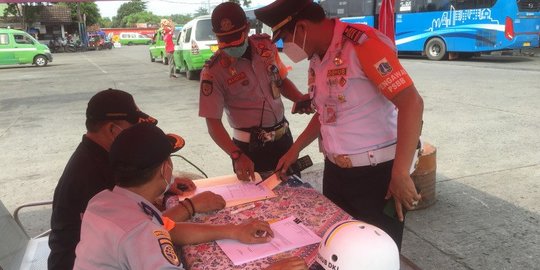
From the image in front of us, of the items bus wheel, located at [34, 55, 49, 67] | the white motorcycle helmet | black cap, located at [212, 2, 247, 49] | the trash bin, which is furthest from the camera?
bus wheel, located at [34, 55, 49, 67]

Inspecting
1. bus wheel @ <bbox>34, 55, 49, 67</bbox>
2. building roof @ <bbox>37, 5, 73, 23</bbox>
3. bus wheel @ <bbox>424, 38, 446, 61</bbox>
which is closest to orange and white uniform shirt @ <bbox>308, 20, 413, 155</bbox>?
bus wheel @ <bbox>424, 38, 446, 61</bbox>

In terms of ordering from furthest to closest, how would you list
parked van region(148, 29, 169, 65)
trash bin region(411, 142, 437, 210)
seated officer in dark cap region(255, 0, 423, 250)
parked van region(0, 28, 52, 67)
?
parked van region(0, 28, 52, 67) → parked van region(148, 29, 169, 65) → trash bin region(411, 142, 437, 210) → seated officer in dark cap region(255, 0, 423, 250)

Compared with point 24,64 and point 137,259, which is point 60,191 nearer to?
point 137,259

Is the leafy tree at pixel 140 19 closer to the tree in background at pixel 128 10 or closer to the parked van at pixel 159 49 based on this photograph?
the tree in background at pixel 128 10

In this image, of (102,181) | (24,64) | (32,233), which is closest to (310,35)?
(102,181)

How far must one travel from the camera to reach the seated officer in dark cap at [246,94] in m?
2.30

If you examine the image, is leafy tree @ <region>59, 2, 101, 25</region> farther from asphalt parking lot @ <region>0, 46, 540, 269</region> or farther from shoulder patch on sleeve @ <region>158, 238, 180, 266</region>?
shoulder patch on sleeve @ <region>158, 238, 180, 266</region>

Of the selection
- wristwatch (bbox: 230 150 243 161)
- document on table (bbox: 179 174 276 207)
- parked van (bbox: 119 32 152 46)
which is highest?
parked van (bbox: 119 32 152 46)

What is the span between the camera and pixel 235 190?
204 cm

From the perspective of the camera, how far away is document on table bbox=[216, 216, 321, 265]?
4.66ft

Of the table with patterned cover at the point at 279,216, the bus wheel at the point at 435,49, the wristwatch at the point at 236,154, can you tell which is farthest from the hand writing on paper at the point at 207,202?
the bus wheel at the point at 435,49

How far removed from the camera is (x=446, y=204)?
3598mm

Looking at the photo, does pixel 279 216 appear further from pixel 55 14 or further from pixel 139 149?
pixel 55 14

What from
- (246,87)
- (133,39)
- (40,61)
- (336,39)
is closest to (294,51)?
(336,39)
